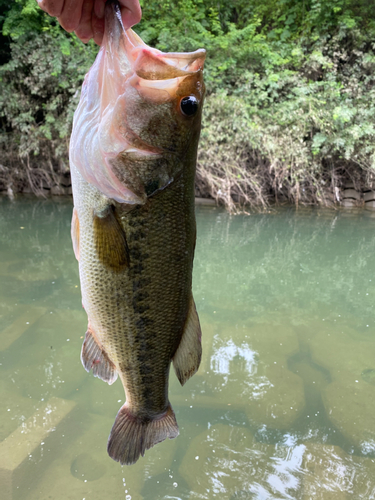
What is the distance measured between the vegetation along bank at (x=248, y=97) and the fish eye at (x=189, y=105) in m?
9.17

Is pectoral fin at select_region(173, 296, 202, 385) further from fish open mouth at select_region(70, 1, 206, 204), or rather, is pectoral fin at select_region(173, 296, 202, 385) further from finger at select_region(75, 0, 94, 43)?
finger at select_region(75, 0, 94, 43)

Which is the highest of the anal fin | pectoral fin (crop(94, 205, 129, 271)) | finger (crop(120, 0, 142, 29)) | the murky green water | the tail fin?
finger (crop(120, 0, 142, 29))

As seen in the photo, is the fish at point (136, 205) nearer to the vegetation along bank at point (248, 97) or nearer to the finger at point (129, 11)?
the finger at point (129, 11)

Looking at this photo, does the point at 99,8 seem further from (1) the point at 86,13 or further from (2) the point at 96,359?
(2) the point at 96,359

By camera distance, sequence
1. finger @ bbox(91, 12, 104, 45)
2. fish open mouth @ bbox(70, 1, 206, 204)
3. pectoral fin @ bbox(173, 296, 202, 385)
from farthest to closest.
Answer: pectoral fin @ bbox(173, 296, 202, 385), finger @ bbox(91, 12, 104, 45), fish open mouth @ bbox(70, 1, 206, 204)

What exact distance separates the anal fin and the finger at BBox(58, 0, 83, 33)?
3.18ft

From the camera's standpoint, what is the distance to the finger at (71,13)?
111 cm

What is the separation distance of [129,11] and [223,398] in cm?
286

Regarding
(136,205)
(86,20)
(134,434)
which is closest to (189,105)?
(136,205)

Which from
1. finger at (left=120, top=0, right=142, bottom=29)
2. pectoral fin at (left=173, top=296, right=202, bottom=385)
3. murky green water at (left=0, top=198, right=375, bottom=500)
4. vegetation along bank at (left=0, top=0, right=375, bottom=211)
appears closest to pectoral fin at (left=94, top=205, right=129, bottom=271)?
pectoral fin at (left=173, top=296, right=202, bottom=385)

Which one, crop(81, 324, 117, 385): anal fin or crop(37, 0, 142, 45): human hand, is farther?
crop(81, 324, 117, 385): anal fin

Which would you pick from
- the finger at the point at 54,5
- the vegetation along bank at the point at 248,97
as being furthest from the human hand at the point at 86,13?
the vegetation along bank at the point at 248,97

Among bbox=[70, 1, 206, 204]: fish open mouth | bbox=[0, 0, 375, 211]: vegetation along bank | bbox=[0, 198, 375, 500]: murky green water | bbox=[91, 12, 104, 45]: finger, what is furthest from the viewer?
bbox=[0, 0, 375, 211]: vegetation along bank

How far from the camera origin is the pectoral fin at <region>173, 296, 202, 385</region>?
4.36 ft
